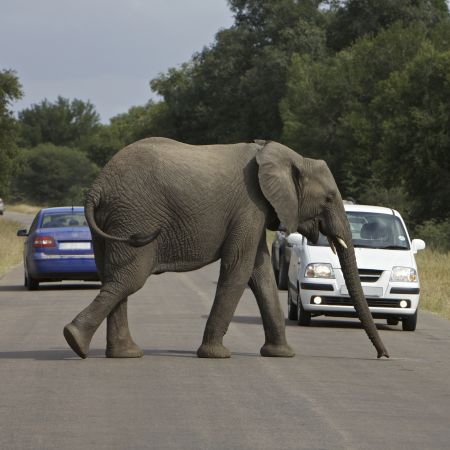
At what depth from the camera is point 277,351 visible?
51.9ft

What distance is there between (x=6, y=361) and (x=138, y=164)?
7.57 ft

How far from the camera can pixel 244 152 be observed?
1611 centimetres

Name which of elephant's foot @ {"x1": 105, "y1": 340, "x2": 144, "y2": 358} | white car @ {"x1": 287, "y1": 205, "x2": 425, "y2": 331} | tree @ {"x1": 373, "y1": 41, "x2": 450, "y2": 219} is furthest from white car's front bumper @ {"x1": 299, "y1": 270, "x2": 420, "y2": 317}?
tree @ {"x1": 373, "y1": 41, "x2": 450, "y2": 219}

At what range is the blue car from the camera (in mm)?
28484

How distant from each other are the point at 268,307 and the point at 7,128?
196 feet

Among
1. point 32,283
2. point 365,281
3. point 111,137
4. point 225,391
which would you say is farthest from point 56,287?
point 111,137

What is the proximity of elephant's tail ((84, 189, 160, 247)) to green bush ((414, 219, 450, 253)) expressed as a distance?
32373mm

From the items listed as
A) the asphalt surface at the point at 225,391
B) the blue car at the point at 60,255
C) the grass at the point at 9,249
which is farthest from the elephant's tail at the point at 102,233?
the grass at the point at 9,249

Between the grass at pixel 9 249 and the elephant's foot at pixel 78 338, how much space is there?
21.1 meters

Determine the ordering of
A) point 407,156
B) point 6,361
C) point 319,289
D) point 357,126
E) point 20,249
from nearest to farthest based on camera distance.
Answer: point 6,361 < point 319,289 < point 20,249 < point 407,156 < point 357,126

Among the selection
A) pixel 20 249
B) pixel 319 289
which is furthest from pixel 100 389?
pixel 20 249

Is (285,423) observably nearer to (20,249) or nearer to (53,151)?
(20,249)

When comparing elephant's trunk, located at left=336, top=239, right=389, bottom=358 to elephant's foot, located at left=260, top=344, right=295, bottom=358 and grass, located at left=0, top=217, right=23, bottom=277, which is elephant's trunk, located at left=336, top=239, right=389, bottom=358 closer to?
elephant's foot, located at left=260, top=344, right=295, bottom=358

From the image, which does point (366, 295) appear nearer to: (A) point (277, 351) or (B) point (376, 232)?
(B) point (376, 232)
